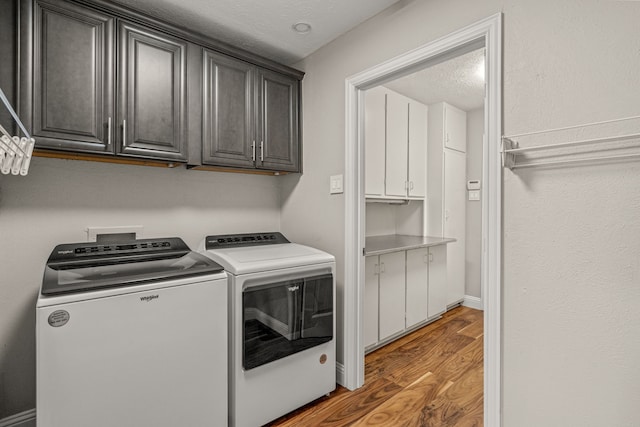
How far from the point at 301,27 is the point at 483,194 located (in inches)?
59.3

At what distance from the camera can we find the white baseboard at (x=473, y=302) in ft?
12.1

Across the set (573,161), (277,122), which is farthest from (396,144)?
(573,161)

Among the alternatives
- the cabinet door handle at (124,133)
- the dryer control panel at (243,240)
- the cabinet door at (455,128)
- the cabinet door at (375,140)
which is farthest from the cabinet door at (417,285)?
the cabinet door handle at (124,133)

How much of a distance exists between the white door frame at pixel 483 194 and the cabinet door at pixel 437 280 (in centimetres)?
136

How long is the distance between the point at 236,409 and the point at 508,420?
1.28 metres

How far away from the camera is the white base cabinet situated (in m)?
2.58

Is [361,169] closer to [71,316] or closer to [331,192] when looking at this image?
[331,192]

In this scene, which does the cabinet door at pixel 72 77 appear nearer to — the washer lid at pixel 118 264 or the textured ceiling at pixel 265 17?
the textured ceiling at pixel 265 17

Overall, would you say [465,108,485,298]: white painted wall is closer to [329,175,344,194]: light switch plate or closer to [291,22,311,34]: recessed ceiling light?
[329,175,344,194]: light switch plate

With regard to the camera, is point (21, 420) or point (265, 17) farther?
point (265, 17)

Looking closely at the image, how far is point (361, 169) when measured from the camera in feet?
6.93

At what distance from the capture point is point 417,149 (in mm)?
3480

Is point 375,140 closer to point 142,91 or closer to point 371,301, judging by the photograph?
point 371,301

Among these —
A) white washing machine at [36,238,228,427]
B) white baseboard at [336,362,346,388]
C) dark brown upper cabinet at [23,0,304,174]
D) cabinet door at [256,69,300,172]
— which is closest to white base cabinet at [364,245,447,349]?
white baseboard at [336,362,346,388]
